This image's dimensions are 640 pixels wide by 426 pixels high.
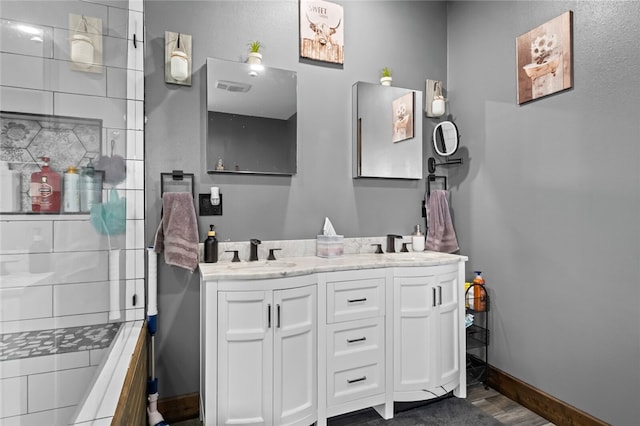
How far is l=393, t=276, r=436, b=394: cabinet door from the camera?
2014 millimetres

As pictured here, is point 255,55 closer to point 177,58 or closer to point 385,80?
point 177,58

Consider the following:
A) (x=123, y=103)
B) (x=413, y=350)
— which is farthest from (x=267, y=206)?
A: (x=413, y=350)

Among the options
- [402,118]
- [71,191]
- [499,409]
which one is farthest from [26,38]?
[499,409]

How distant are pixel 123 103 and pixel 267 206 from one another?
978mm

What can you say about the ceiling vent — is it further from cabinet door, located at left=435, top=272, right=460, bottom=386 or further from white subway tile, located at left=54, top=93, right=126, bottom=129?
cabinet door, located at left=435, top=272, right=460, bottom=386

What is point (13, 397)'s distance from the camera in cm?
56

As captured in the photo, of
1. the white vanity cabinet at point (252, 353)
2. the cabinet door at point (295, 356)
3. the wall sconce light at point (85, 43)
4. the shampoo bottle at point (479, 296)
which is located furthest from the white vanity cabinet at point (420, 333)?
the wall sconce light at point (85, 43)

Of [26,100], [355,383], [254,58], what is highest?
[254,58]

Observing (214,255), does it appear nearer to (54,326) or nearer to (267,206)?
(267,206)

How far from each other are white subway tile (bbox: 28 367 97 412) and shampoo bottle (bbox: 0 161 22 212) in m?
0.31

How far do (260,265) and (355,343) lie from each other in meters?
0.70

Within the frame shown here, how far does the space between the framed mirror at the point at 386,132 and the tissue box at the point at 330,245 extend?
52 cm

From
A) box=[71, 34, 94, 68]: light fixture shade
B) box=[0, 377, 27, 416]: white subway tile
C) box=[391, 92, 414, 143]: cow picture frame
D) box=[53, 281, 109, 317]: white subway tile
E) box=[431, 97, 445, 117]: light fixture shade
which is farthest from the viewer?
box=[431, 97, 445, 117]: light fixture shade

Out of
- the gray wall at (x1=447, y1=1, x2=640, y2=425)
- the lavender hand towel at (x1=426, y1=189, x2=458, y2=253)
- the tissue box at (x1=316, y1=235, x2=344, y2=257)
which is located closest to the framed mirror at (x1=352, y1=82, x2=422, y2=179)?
the lavender hand towel at (x1=426, y1=189, x2=458, y2=253)
